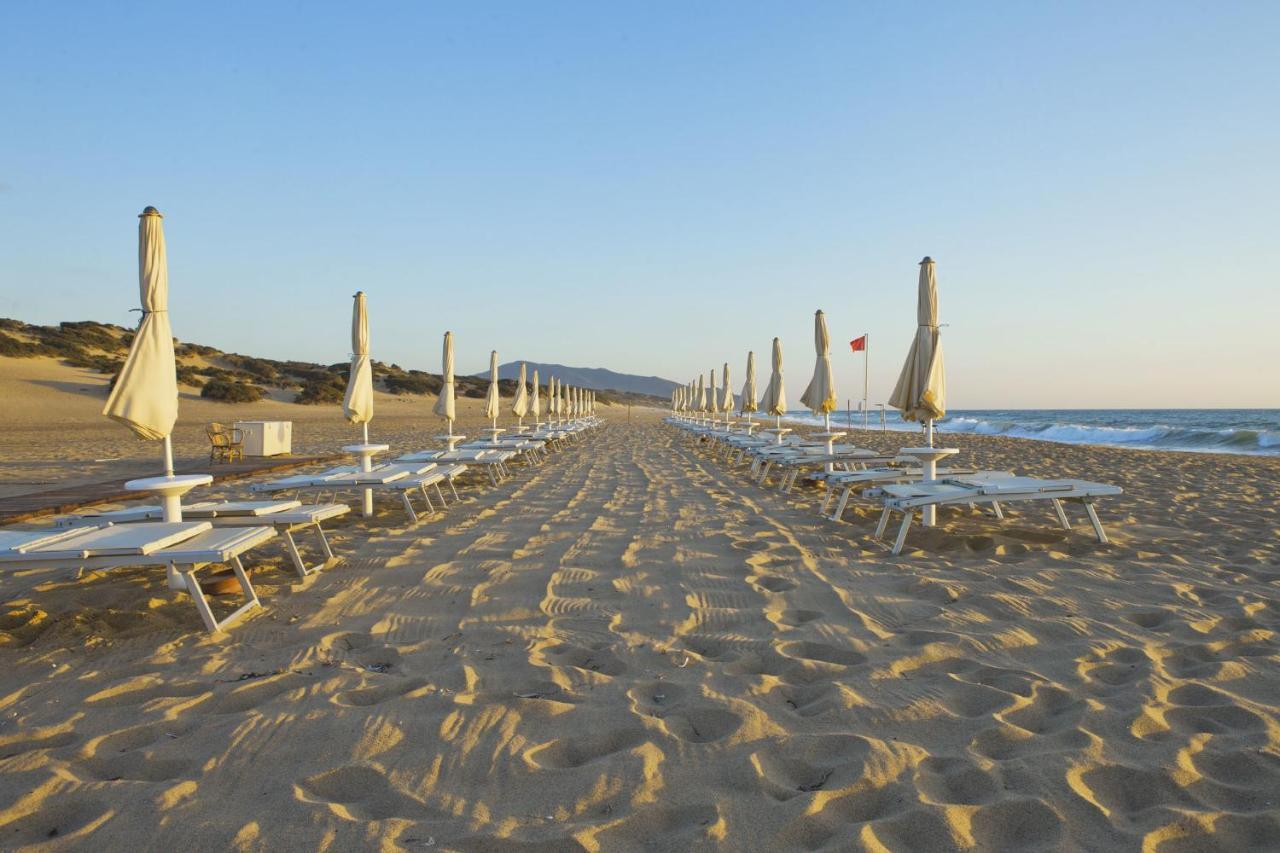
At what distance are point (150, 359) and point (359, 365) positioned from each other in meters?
2.84

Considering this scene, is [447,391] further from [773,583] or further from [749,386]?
[749,386]

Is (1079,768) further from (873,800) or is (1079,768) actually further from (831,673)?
(831,673)

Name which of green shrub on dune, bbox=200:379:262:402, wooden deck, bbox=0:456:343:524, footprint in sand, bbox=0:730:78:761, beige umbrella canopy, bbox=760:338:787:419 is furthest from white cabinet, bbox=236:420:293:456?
green shrub on dune, bbox=200:379:262:402

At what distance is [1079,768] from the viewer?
2111 mm

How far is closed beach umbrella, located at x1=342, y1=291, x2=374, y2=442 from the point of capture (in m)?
6.64

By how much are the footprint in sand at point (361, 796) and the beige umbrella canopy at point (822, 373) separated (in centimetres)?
774

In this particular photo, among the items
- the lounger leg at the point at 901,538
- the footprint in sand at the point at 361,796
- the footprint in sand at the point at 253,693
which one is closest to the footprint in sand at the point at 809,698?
the footprint in sand at the point at 361,796

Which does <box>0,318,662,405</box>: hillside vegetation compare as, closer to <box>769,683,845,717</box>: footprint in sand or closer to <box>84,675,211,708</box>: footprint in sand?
<box>84,675,211,708</box>: footprint in sand

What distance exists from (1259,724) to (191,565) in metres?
4.40

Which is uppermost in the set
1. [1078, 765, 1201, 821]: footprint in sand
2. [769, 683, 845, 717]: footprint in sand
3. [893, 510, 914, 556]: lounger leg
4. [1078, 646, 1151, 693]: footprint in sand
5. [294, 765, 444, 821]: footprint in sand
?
[893, 510, 914, 556]: lounger leg

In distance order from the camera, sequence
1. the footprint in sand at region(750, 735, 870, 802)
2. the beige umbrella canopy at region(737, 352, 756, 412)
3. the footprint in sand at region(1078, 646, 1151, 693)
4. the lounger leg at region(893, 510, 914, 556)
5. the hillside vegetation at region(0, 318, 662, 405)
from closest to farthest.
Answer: the footprint in sand at region(750, 735, 870, 802) → the footprint in sand at region(1078, 646, 1151, 693) → the lounger leg at region(893, 510, 914, 556) → the beige umbrella canopy at region(737, 352, 756, 412) → the hillside vegetation at region(0, 318, 662, 405)

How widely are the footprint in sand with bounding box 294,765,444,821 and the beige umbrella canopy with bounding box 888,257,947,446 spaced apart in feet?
15.9

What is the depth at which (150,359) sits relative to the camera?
3.91 metres

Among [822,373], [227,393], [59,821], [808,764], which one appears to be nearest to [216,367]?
[227,393]
